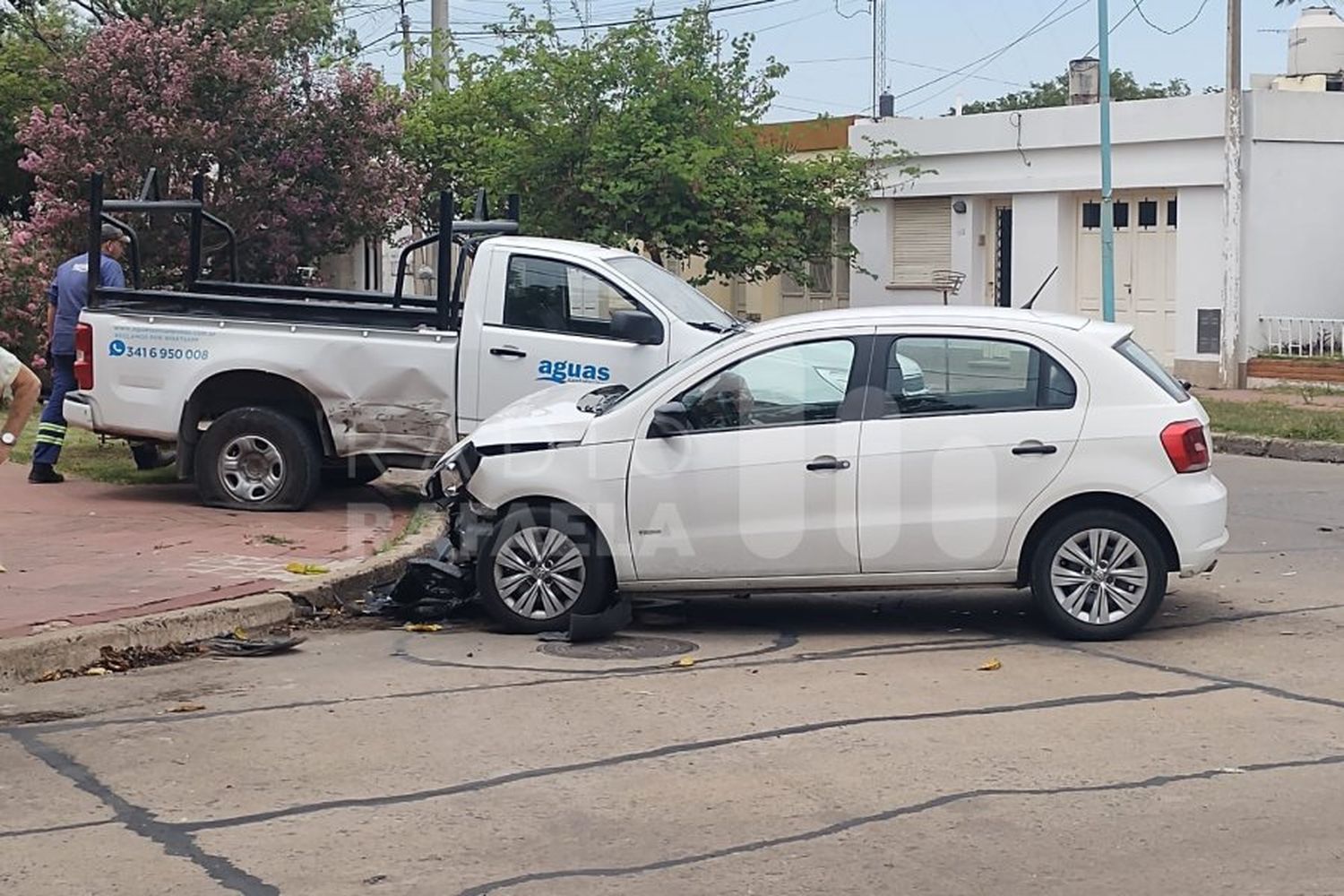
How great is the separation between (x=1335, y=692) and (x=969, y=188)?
23129 mm

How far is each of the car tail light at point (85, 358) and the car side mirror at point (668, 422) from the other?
229 inches

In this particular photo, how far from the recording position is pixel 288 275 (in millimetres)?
22188

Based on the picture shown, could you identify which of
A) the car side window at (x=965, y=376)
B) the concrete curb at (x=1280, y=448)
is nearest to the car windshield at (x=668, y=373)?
the car side window at (x=965, y=376)

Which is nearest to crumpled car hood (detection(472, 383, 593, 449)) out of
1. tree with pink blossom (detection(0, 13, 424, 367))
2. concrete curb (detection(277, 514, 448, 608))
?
concrete curb (detection(277, 514, 448, 608))

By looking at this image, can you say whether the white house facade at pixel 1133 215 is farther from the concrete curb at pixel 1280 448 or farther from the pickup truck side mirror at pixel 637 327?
the pickup truck side mirror at pixel 637 327

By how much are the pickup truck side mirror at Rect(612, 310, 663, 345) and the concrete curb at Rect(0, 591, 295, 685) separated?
3428mm

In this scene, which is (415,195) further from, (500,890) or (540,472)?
(500,890)

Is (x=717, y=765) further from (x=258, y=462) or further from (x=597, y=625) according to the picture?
(x=258, y=462)

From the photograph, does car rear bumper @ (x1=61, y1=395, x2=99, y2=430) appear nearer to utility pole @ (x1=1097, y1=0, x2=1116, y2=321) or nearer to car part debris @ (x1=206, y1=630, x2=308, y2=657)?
car part debris @ (x1=206, y1=630, x2=308, y2=657)

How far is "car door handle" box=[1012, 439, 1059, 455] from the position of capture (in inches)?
358

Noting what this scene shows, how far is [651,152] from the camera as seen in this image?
949 inches

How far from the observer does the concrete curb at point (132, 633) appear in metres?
8.62

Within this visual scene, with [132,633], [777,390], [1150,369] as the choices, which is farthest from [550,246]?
[1150,369]

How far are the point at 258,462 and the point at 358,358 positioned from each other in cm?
115
